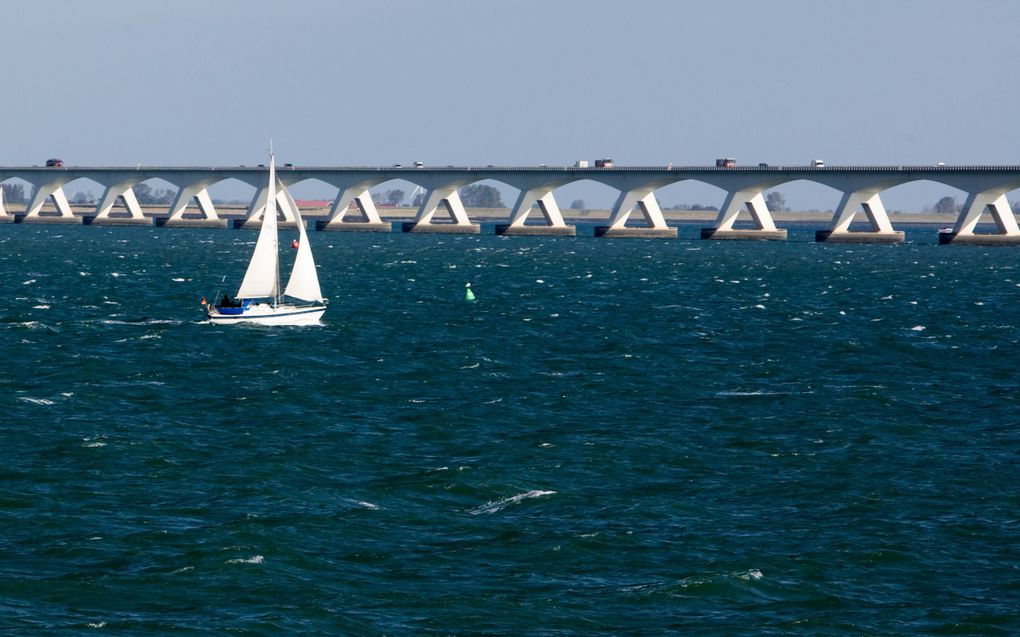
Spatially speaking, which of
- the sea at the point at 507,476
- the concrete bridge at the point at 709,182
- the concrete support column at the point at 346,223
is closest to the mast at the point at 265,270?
the sea at the point at 507,476

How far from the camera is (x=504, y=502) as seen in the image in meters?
27.6

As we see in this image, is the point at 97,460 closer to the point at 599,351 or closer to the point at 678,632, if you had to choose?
the point at 678,632

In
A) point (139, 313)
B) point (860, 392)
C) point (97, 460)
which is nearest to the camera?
point (97, 460)

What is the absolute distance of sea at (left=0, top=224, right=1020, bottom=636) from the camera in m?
21.4

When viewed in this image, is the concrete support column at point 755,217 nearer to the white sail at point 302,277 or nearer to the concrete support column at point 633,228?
the concrete support column at point 633,228

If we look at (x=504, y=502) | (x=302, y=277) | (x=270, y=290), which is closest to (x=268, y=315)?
(x=270, y=290)

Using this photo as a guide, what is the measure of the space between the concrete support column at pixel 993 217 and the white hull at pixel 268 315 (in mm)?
102962

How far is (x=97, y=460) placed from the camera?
30266 mm

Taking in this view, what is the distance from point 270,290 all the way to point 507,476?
32.8 meters

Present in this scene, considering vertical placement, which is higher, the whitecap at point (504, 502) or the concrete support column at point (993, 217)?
the concrete support column at point (993, 217)

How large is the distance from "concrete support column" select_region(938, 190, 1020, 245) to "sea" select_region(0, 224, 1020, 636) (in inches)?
3581

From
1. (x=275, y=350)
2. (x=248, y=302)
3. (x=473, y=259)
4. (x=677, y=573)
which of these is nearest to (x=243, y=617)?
(x=677, y=573)

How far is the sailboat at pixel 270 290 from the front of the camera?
2344 inches

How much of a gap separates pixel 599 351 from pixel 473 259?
225ft
